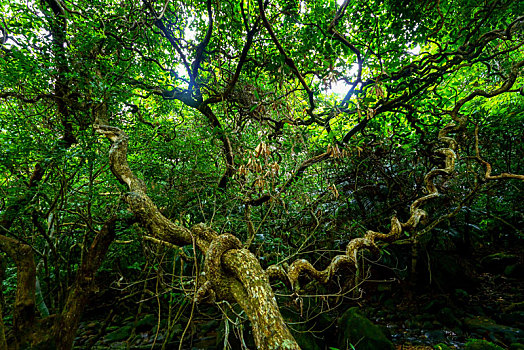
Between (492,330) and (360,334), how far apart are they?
2048 mm

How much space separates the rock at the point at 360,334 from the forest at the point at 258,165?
28 millimetres

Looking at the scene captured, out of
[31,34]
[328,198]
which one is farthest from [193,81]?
[328,198]

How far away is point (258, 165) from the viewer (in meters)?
2.12

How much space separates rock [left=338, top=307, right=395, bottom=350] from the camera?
10.0ft

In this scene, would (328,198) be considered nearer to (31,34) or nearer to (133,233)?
(133,233)

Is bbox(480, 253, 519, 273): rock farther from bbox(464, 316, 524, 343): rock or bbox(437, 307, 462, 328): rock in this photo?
bbox(437, 307, 462, 328): rock

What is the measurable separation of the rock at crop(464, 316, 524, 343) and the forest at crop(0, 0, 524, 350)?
0.03 metres

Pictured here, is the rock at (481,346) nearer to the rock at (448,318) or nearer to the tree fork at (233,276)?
the rock at (448,318)

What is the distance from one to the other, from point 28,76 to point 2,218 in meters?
1.86

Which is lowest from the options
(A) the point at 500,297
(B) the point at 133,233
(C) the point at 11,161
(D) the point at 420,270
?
(A) the point at 500,297

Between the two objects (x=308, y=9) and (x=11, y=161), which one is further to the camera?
(x=308, y=9)

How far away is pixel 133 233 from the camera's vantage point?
350 centimetres

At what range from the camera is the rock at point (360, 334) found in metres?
3.06

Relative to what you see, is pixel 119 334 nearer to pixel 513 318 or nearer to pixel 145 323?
pixel 145 323
